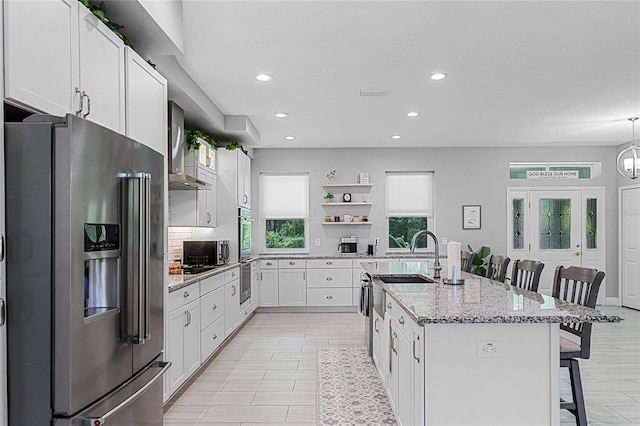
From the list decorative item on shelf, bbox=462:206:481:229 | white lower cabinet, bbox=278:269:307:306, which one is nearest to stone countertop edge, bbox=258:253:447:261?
white lower cabinet, bbox=278:269:307:306

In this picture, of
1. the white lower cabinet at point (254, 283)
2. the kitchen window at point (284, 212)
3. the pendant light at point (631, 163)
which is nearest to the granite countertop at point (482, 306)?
the pendant light at point (631, 163)

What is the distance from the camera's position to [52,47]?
1.87 meters

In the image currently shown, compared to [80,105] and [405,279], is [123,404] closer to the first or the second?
[80,105]

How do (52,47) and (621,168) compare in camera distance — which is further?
(621,168)

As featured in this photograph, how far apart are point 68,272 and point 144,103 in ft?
4.60

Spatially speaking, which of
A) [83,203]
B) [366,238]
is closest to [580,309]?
[83,203]

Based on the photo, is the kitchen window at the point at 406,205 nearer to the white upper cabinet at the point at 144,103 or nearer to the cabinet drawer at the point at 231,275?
the cabinet drawer at the point at 231,275

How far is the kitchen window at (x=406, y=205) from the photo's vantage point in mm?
8086

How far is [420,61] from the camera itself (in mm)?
3850

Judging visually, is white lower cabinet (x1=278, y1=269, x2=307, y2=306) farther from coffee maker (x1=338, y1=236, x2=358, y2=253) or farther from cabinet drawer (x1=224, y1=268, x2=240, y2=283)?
cabinet drawer (x1=224, y1=268, x2=240, y2=283)

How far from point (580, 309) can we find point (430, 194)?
5814 mm

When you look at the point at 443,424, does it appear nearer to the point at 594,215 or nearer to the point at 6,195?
the point at 6,195

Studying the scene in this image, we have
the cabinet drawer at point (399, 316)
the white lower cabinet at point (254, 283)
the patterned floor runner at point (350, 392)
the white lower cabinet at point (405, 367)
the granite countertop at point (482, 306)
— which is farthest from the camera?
the white lower cabinet at point (254, 283)

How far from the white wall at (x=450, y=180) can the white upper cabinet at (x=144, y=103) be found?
492 centimetres
